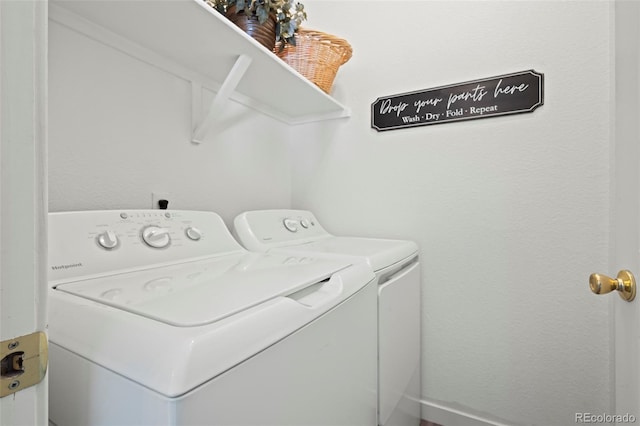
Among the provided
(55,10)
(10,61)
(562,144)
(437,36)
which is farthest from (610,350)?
(55,10)

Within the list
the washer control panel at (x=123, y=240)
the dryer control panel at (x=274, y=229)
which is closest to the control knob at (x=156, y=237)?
the washer control panel at (x=123, y=240)

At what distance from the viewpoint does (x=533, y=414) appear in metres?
1.23

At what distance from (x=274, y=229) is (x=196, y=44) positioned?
71 cm

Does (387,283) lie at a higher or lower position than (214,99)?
lower

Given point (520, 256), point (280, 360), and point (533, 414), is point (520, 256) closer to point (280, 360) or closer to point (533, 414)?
point (533, 414)

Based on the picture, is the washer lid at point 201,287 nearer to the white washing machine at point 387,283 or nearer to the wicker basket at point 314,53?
the white washing machine at point 387,283

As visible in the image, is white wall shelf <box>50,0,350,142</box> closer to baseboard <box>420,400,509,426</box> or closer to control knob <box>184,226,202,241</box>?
control knob <box>184,226,202,241</box>

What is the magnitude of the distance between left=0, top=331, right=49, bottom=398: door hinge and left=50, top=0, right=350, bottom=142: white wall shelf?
815 mm

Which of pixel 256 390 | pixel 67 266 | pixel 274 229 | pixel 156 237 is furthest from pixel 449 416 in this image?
pixel 67 266

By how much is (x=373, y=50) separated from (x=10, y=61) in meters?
1.52

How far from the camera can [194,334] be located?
0.39 metres

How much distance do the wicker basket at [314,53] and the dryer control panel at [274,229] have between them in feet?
2.03

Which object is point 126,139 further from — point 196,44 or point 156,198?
point 196,44

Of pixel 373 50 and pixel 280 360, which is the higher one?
pixel 373 50
